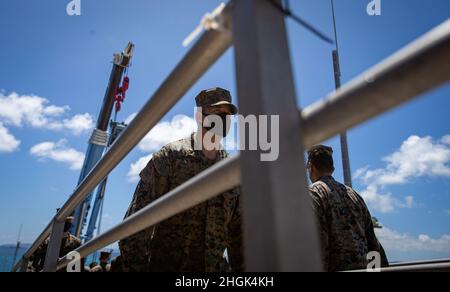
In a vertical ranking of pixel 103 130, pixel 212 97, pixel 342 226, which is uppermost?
pixel 103 130

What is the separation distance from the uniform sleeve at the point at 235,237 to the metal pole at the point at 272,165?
1.39 meters

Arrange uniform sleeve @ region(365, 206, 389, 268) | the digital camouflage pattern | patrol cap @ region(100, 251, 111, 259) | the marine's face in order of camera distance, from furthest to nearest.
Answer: patrol cap @ region(100, 251, 111, 259) < uniform sleeve @ region(365, 206, 389, 268) < the marine's face < the digital camouflage pattern

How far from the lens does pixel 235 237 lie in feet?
5.74

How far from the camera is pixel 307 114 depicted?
0.38 metres

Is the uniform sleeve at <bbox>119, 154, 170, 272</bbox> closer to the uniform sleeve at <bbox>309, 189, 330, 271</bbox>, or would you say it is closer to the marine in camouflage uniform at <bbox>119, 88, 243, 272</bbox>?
the marine in camouflage uniform at <bbox>119, 88, 243, 272</bbox>

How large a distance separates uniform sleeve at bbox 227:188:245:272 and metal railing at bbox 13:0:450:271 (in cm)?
122

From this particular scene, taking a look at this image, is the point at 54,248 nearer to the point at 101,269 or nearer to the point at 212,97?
the point at 212,97

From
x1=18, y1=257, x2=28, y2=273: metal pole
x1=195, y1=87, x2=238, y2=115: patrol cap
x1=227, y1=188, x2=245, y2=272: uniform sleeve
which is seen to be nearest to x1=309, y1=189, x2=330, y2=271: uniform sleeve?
x1=227, y1=188, x2=245, y2=272: uniform sleeve

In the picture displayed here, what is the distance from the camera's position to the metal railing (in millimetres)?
288

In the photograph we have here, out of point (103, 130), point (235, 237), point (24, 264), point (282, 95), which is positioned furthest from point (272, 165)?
point (103, 130)

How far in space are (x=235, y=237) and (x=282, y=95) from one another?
1.47m

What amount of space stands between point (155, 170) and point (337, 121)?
4.67ft

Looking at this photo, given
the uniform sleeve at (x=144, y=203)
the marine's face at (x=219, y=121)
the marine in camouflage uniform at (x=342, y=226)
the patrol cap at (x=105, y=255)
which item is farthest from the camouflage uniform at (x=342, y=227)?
the patrol cap at (x=105, y=255)
